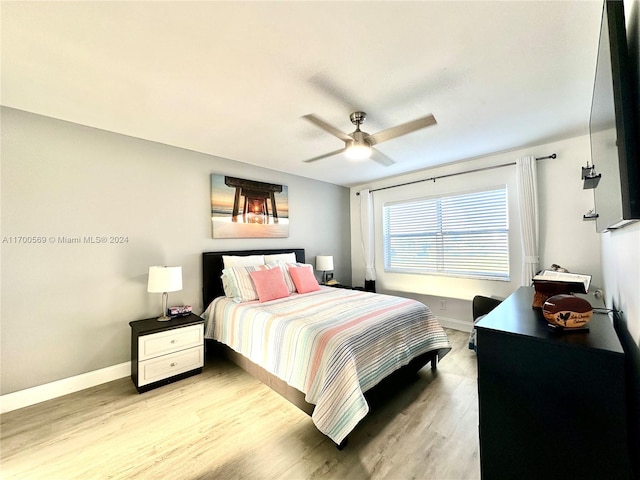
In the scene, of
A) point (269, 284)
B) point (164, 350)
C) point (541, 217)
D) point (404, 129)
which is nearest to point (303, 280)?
point (269, 284)

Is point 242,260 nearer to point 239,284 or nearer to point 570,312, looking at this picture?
point 239,284

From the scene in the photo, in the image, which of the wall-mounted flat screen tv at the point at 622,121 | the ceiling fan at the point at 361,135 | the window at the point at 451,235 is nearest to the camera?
the wall-mounted flat screen tv at the point at 622,121

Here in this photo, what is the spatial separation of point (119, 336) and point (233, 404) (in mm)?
1494

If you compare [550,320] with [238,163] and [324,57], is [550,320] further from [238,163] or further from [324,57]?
[238,163]

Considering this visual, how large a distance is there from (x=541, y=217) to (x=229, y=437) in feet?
13.3

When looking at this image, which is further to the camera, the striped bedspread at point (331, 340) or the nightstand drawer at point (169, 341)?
the nightstand drawer at point (169, 341)

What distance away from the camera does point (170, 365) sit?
255cm

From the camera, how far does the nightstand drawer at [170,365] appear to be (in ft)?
7.91

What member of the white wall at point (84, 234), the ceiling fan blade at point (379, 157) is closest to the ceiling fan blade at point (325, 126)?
the ceiling fan blade at point (379, 157)

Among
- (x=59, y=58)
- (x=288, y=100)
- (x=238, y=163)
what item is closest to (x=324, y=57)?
(x=288, y=100)

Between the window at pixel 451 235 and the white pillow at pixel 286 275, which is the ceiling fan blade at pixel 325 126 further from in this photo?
the window at pixel 451 235

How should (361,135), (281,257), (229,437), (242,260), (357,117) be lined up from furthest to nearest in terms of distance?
1. (281,257)
2. (242,260)
3. (357,117)
4. (361,135)
5. (229,437)

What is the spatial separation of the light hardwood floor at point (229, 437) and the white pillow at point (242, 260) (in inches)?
55.6

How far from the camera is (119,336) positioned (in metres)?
2.67
